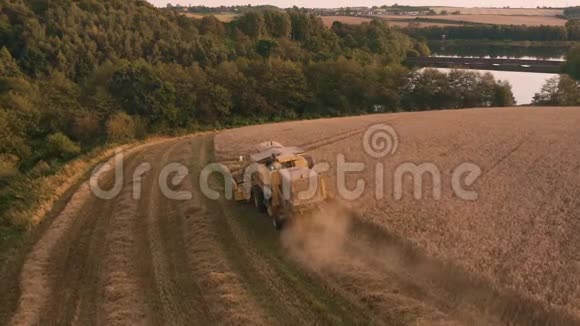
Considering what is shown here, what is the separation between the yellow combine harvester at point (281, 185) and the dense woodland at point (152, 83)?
19.2 meters

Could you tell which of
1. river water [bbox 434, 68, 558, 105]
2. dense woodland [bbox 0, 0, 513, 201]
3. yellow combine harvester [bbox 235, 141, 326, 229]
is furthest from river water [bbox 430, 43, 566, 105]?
yellow combine harvester [bbox 235, 141, 326, 229]

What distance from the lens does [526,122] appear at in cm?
3497

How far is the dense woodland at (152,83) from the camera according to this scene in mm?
41750

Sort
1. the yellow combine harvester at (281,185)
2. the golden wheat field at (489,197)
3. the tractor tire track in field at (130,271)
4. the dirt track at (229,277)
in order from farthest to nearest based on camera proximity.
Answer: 1. the yellow combine harvester at (281,185)
2. the tractor tire track in field at (130,271)
3. the golden wheat field at (489,197)
4. the dirt track at (229,277)

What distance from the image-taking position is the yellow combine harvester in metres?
15.0

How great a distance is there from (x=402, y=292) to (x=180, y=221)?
395 inches

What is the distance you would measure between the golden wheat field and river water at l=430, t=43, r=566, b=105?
4028cm

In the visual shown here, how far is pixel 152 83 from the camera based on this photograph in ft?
152

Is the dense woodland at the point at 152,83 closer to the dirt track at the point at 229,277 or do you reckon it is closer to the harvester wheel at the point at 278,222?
the dirt track at the point at 229,277

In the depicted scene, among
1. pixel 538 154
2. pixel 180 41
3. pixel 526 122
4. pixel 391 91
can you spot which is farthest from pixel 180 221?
pixel 180 41

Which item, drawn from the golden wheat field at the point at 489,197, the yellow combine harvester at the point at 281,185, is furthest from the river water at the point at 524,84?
the yellow combine harvester at the point at 281,185

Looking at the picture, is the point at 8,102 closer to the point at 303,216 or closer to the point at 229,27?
the point at 303,216

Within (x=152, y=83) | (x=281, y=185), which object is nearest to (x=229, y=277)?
(x=281, y=185)

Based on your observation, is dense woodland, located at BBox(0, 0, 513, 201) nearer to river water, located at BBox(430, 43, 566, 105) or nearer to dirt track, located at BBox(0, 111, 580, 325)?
dirt track, located at BBox(0, 111, 580, 325)
